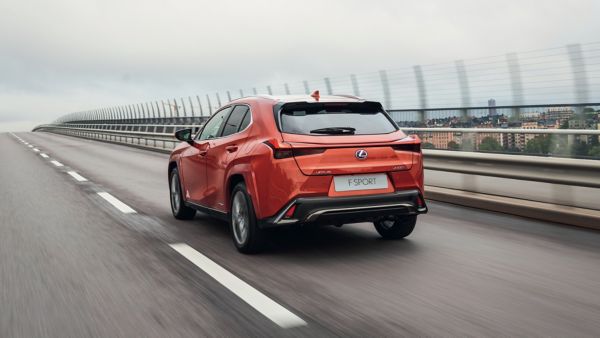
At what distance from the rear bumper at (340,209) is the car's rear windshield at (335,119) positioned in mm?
617

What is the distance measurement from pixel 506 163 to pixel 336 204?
374cm

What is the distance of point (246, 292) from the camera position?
4980 millimetres

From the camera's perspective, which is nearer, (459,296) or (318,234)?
(459,296)

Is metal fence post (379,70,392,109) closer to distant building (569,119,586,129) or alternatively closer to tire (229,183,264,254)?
distant building (569,119,586,129)

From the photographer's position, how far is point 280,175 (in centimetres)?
593

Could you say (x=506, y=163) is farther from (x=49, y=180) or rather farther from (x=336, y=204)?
(x=49, y=180)

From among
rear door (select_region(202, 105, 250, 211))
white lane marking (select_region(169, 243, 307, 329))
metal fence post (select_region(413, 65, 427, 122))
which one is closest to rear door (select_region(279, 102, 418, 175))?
rear door (select_region(202, 105, 250, 211))

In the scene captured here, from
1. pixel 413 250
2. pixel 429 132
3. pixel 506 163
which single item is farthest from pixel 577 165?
pixel 429 132

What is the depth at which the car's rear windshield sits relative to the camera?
6188mm

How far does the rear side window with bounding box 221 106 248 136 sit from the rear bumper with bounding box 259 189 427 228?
131cm

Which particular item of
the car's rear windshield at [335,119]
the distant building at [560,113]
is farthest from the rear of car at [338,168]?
the distant building at [560,113]

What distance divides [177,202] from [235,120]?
215cm

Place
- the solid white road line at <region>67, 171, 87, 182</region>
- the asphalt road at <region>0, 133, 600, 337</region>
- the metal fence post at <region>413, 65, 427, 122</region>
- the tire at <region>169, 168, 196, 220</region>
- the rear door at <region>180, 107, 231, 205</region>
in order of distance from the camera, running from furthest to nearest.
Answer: the metal fence post at <region>413, 65, 427, 122</region>
the solid white road line at <region>67, 171, 87, 182</region>
the tire at <region>169, 168, 196, 220</region>
the rear door at <region>180, 107, 231, 205</region>
the asphalt road at <region>0, 133, 600, 337</region>

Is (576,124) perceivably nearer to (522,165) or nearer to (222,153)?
(522,165)
